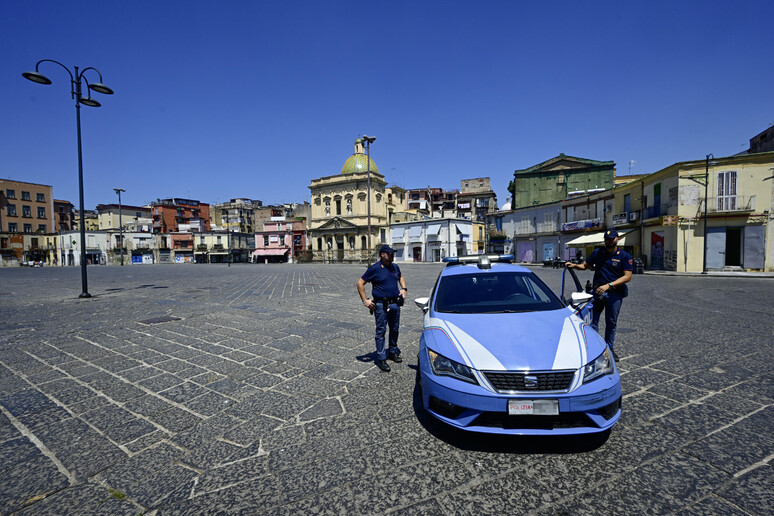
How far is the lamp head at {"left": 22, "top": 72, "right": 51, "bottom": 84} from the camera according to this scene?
32.7ft

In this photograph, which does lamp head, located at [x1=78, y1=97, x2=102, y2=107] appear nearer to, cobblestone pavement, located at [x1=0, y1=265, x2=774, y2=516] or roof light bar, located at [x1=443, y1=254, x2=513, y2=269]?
cobblestone pavement, located at [x1=0, y1=265, x2=774, y2=516]

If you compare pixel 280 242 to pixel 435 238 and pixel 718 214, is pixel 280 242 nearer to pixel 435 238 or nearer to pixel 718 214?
pixel 435 238

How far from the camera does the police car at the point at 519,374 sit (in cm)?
254

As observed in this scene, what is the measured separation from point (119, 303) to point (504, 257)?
37.0 ft

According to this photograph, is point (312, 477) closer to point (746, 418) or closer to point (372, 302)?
point (372, 302)

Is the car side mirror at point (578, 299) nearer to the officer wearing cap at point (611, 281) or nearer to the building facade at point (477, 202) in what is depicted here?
the officer wearing cap at point (611, 281)

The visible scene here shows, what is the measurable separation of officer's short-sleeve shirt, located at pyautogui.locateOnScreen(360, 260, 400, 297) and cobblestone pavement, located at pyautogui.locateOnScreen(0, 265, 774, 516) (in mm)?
1012

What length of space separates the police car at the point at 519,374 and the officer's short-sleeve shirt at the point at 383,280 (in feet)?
3.84

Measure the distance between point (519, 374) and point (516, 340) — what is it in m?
0.40

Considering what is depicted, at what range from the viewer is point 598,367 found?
2.79 metres

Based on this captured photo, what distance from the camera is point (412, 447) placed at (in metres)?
2.82

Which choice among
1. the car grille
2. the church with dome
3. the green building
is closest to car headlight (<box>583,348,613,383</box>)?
the car grille

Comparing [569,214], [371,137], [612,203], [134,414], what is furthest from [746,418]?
[569,214]

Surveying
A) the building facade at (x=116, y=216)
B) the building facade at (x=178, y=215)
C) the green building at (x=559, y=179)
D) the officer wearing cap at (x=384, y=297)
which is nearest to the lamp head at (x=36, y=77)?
the officer wearing cap at (x=384, y=297)
